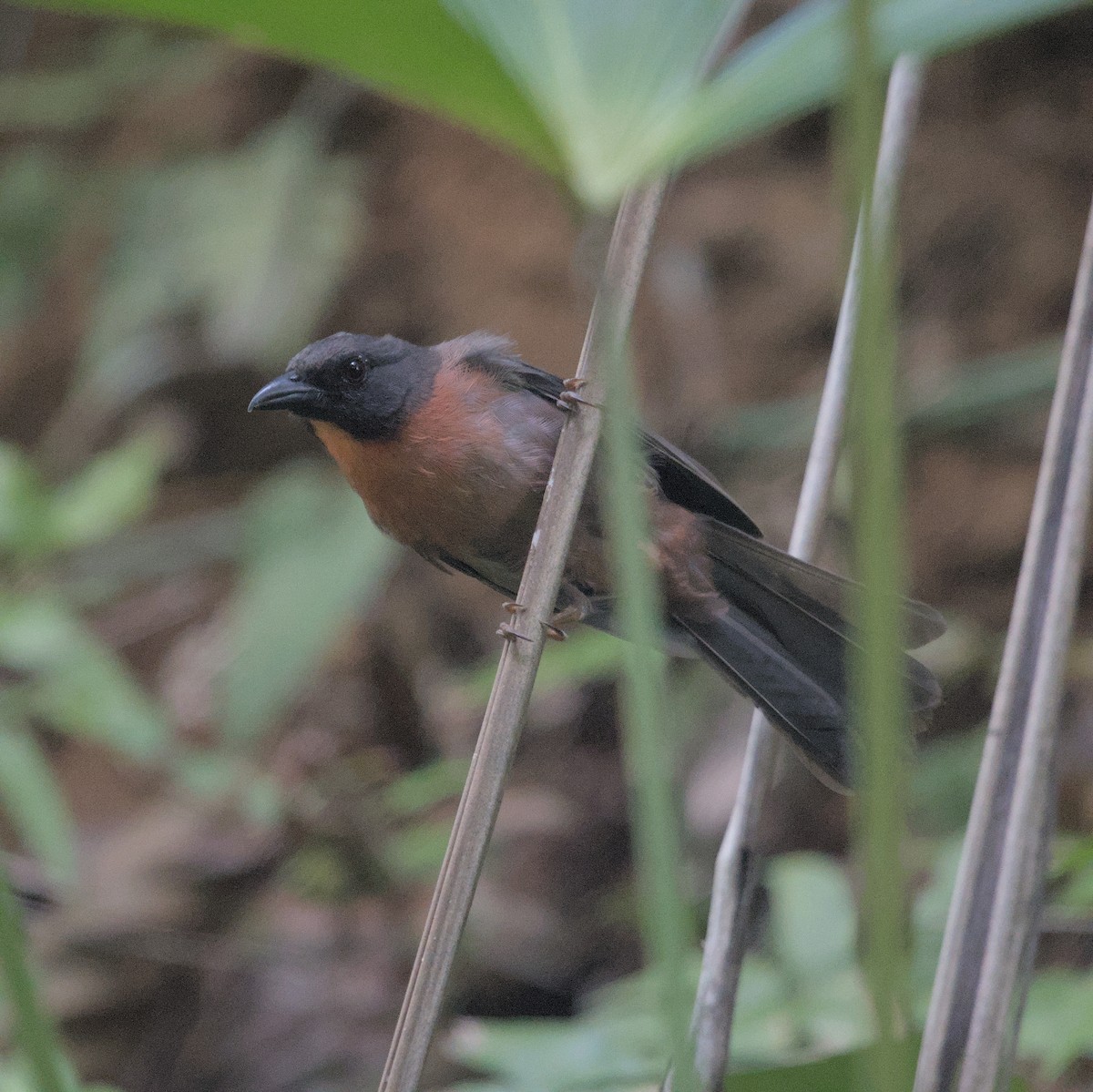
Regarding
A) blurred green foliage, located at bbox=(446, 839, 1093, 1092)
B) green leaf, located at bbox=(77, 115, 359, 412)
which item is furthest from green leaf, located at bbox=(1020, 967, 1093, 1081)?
green leaf, located at bbox=(77, 115, 359, 412)

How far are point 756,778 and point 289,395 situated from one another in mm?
1507

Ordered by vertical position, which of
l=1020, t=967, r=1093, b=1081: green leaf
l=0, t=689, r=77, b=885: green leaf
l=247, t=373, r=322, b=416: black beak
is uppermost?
l=247, t=373, r=322, b=416: black beak

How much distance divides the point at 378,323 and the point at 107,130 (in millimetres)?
1821

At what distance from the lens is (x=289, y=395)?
2.98 meters

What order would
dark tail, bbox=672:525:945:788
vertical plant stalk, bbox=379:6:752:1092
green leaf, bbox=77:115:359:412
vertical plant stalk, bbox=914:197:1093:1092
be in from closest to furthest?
1. vertical plant stalk, bbox=379:6:752:1092
2. vertical plant stalk, bbox=914:197:1093:1092
3. dark tail, bbox=672:525:945:788
4. green leaf, bbox=77:115:359:412

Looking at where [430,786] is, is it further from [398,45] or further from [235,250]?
[398,45]

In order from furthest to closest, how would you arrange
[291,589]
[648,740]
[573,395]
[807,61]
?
[291,589]
[573,395]
[807,61]
[648,740]

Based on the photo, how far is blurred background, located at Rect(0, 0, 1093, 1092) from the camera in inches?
175

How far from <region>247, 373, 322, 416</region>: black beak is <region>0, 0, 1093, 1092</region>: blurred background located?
1270 mm

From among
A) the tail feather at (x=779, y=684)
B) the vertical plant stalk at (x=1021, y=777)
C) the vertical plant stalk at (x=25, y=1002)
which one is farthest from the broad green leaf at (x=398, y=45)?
the tail feather at (x=779, y=684)

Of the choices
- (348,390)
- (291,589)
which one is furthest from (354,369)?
(291,589)

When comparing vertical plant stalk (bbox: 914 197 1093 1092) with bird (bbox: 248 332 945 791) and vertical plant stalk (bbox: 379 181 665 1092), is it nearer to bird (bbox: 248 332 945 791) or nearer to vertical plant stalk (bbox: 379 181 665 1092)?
vertical plant stalk (bbox: 379 181 665 1092)

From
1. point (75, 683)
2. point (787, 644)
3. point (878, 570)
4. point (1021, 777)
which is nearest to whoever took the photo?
point (878, 570)

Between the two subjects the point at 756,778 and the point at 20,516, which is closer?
the point at 756,778
